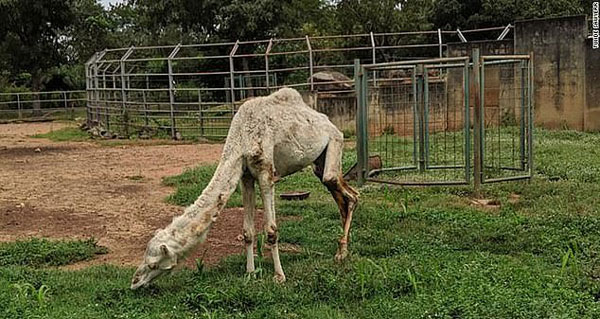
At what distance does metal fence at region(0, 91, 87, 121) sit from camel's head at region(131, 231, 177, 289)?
2562 centimetres

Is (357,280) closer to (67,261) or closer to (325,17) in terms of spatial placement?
(67,261)

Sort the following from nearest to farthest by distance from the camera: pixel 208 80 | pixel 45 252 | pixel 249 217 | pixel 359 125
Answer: pixel 249 217 < pixel 45 252 < pixel 359 125 < pixel 208 80

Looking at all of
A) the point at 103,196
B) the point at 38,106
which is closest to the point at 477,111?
the point at 103,196

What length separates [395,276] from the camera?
5164mm

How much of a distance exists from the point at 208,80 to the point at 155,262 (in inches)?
917

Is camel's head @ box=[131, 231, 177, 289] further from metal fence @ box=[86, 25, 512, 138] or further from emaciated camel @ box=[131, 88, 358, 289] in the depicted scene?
metal fence @ box=[86, 25, 512, 138]

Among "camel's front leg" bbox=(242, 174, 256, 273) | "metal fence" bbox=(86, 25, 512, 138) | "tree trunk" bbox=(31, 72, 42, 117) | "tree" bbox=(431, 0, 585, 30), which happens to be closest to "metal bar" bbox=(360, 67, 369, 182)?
"camel's front leg" bbox=(242, 174, 256, 273)

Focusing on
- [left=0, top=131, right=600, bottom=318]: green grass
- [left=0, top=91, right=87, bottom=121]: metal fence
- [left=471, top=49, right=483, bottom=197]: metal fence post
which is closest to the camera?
[left=0, top=131, right=600, bottom=318]: green grass

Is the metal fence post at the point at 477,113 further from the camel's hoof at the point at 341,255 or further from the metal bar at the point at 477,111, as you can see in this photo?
the camel's hoof at the point at 341,255

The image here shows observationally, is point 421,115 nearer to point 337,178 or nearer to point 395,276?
point 337,178

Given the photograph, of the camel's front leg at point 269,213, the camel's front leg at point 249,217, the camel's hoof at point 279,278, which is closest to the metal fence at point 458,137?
the camel's front leg at point 249,217

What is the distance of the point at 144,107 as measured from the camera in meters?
20.1

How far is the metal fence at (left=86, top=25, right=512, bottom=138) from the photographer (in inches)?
719

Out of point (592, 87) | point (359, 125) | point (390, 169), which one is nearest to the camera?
point (359, 125)
